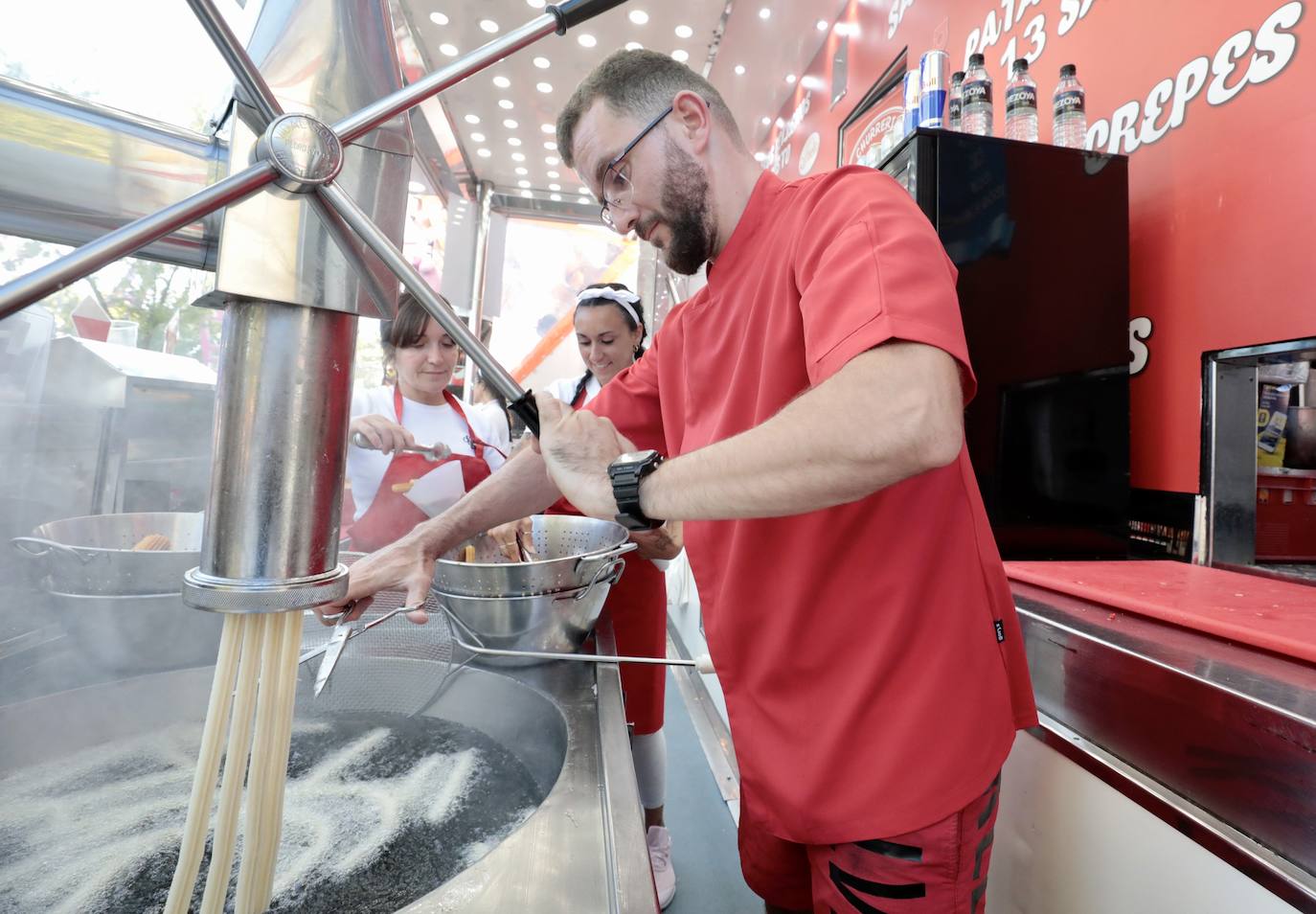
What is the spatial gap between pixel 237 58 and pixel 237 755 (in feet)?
1.72

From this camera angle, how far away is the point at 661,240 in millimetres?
1163

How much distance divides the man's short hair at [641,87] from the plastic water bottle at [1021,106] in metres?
1.11

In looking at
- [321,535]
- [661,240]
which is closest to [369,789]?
[321,535]

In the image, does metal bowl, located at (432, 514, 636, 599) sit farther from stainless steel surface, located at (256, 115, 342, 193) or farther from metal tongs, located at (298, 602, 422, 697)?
stainless steel surface, located at (256, 115, 342, 193)

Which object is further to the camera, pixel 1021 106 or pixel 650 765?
pixel 650 765

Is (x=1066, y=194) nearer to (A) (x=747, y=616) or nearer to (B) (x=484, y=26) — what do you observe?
(A) (x=747, y=616)

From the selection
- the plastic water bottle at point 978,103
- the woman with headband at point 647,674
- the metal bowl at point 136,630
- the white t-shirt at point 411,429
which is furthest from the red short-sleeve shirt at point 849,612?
the white t-shirt at point 411,429

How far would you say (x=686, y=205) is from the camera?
3.63 feet

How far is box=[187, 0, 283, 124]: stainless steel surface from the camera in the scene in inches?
15.3

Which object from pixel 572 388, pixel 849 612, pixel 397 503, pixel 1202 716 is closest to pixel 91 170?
pixel 849 612

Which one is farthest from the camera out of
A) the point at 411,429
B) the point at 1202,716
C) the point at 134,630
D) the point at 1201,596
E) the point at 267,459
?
the point at 411,429

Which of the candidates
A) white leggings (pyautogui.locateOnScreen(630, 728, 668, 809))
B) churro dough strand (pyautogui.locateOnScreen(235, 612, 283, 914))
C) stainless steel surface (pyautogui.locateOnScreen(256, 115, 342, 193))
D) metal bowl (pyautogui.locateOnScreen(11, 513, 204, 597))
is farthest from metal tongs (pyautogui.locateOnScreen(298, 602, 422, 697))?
white leggings (pyautogui.locateOnScreen(630, 728, 668, 809))

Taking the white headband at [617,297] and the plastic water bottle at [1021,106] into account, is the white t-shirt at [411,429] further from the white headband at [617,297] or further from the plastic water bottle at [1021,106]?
the plastic water bottle at [1021,106]

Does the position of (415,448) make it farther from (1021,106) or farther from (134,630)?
(1021,106)
